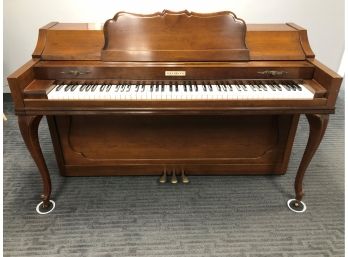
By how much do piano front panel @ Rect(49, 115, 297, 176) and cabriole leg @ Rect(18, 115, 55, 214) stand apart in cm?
24

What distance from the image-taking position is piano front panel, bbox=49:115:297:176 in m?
1.75

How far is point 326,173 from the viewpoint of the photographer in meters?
2.06

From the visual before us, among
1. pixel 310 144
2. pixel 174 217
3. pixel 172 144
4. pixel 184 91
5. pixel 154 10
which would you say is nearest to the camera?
pixel 184 91

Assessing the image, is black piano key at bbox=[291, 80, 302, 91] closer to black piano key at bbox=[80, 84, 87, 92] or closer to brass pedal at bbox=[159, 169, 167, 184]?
brass pedal at bbox=[159, 169, 167, 184]

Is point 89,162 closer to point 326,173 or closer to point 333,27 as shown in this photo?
point 326,173

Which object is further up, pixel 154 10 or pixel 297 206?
pixel 154 10

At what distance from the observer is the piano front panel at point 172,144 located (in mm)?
1745

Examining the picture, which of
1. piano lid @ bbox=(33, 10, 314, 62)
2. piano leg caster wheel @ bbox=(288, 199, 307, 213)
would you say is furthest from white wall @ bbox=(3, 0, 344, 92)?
piano leg caster wheel @ bbox=(288, 199, 307, 213)

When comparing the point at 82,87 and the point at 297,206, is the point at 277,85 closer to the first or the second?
the point at 297,206

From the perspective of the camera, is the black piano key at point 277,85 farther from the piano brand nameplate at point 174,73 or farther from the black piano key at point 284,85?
the piano brand nameplate at point 174,73

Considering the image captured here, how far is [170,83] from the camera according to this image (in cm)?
148

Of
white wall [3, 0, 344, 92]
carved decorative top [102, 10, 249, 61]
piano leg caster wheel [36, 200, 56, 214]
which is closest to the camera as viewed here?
carved decorative top [102, 10, 249, 61]

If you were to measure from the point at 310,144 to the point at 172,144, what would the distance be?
2.71 ft

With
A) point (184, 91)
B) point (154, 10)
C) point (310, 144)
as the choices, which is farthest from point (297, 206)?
point (154, 10)
